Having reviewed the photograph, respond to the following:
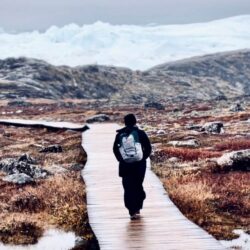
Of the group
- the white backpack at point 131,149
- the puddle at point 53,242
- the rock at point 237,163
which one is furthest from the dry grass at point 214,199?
the puddle at point 53,242

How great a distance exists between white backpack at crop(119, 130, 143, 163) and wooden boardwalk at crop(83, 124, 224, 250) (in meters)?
1.90

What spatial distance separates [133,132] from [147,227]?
9.39 ft

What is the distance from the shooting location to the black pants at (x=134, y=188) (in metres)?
17.7

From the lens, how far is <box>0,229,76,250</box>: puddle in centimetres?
1650

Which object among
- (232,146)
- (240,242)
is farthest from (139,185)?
(232,146)

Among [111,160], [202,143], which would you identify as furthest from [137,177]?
[202,143]

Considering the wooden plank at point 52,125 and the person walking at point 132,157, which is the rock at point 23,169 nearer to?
the person walking at point 132,157

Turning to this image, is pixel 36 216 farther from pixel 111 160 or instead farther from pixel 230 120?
pixel 230 120

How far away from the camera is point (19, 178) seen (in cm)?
2538

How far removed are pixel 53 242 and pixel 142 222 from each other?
2.68 metres

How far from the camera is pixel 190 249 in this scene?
46.8 ft

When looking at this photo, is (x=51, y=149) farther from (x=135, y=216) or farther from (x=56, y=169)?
(x=135, y=216)

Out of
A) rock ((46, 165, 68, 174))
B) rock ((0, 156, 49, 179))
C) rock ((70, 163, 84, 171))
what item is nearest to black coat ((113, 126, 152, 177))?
rock ((0, 156, 49, 179))

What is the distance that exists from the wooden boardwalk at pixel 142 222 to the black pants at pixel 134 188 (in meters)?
0.43
